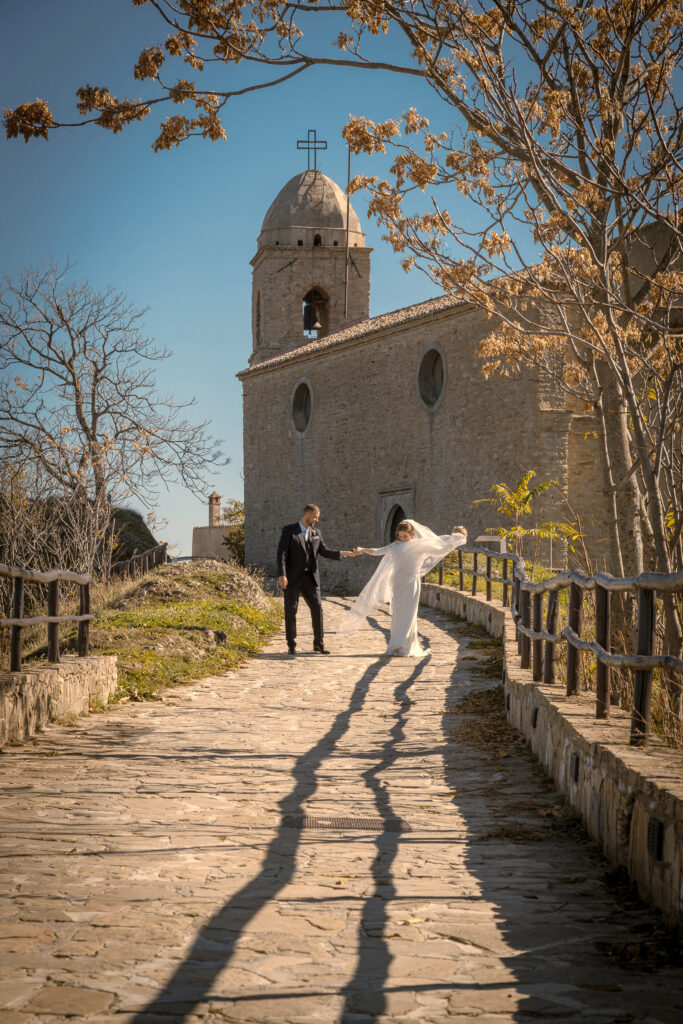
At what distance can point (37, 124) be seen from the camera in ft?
22.1

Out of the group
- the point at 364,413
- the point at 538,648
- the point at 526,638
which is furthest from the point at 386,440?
the point at 538,648

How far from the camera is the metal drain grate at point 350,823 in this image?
5.28m

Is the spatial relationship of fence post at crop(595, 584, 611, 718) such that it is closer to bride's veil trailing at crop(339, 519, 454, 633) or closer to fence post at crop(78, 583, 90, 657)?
fence post at crop(78, 583, 90, 657)

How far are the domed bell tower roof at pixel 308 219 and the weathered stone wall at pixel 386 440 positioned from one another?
7461mm

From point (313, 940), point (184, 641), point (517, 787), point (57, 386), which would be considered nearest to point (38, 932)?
point (313, 940)

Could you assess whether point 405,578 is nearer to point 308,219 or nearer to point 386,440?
point 386,440

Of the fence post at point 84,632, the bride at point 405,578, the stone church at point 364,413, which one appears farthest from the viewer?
the stone church at point 364,413

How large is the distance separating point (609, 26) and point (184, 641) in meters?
7.80

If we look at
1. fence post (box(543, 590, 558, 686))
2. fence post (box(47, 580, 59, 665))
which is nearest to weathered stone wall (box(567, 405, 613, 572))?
fence post (box(543, 590, 558, 686))

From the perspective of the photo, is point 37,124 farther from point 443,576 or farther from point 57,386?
point 57,386

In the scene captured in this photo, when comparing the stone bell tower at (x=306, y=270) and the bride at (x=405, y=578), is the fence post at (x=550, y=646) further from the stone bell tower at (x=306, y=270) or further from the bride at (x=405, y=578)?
the stone bell tower at (x=306, y=270)

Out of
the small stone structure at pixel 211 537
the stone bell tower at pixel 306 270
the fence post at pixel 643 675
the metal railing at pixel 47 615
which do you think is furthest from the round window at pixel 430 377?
the fence post at pixel 643 675

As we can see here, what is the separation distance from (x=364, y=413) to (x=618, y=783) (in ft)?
90.1

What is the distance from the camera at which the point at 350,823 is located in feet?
17.6
